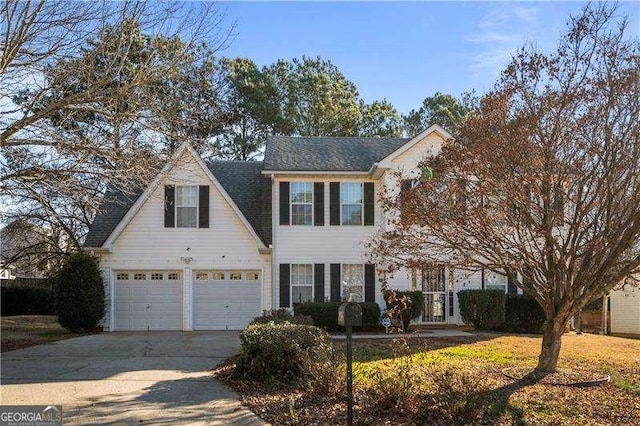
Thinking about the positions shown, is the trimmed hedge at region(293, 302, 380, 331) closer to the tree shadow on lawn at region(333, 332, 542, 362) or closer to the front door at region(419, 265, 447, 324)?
the tree shadow on lawn at region(333, 332, 542, 362)

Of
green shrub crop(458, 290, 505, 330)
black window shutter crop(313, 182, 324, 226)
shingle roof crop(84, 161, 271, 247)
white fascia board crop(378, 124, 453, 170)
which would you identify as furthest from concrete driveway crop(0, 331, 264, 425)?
green shrub crop(458, 290, 505, 330)

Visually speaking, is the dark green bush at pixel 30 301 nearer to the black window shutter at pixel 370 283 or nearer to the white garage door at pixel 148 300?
the white garage door at pixel 148 300

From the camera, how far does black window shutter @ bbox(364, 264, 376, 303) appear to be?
22.1 metres

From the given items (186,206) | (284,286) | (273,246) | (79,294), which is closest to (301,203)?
(273,246)

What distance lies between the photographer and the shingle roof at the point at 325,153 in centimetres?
2252

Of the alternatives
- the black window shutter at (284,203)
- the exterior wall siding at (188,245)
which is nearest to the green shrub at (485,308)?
the black window shutter at (284,203)

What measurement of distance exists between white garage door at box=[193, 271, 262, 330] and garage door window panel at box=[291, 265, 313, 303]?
132 centimetres

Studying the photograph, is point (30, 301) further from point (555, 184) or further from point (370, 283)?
point (555, 184)

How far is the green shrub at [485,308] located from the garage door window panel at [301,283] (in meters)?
5.57

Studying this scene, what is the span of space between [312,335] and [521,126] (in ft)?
17.1

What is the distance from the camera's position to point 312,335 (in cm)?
1083

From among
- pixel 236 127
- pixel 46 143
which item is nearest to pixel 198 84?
pixel 46 143

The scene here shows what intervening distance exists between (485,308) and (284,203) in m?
8.01

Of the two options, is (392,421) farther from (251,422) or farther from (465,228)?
(465,228)
